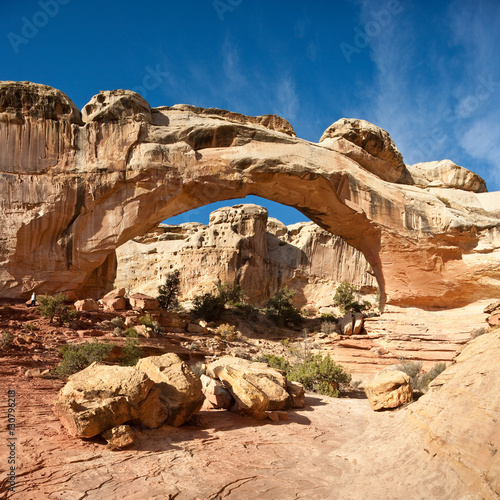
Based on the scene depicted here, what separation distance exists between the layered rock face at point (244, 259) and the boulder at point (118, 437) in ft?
69.4

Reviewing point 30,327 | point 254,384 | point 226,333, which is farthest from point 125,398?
point 226,333

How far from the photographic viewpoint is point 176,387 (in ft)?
20.3

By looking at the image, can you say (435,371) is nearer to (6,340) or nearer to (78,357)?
(78,357)

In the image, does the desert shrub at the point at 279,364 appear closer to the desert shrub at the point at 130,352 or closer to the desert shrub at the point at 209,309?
the desert shrub at the point at 130,352

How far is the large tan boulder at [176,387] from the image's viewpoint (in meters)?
5.94

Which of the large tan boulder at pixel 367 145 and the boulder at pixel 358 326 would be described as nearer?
the large tan boulder at pixel 367 145

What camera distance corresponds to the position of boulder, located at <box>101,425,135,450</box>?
4660mm

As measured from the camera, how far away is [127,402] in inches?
201

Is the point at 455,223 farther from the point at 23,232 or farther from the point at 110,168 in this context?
the point at 23,232

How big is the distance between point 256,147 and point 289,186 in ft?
6.86

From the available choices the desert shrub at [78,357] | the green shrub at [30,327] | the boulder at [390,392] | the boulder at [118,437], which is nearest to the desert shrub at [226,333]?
the desert shrub at [78,357]

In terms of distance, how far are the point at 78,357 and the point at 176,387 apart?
3.48 m

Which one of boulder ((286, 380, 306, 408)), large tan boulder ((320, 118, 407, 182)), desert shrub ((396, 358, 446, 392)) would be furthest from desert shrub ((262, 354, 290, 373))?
large tan boulder ((320, 118, 407, 182))

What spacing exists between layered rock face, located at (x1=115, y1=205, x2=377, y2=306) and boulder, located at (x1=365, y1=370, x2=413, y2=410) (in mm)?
18548
